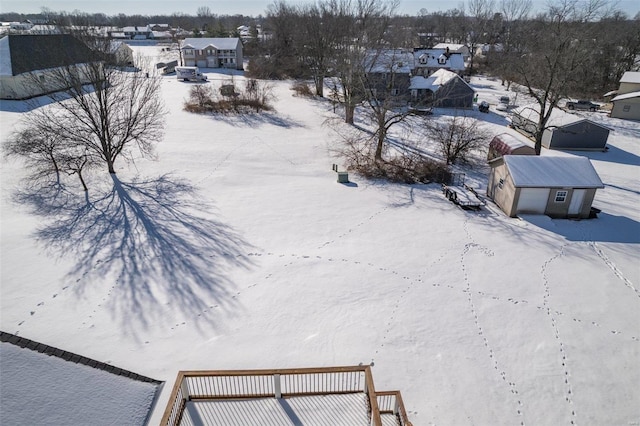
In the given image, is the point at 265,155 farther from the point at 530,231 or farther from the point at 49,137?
the point at 530,231

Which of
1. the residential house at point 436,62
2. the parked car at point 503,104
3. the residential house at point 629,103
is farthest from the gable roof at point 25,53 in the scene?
the residential house at point 629,103

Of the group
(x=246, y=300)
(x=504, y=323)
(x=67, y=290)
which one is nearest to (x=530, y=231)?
(x=504, y=323)

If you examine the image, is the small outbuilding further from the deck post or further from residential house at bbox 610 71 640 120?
residential house at bbox 610 71 640 120

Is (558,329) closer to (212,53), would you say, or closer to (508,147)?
(508,147)

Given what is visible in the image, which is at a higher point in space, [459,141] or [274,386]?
[459,141]

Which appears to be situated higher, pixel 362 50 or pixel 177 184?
pixel 362 50

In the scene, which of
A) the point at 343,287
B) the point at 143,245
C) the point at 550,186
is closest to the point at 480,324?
the point at 343,287

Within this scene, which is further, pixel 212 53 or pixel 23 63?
pixel 212 53
